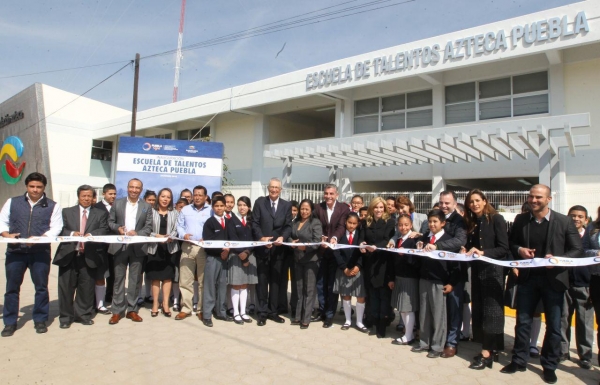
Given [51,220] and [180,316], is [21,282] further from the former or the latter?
[180,316]

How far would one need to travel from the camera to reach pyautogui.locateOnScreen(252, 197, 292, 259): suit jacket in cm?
613

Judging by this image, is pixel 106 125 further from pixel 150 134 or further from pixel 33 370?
pixel 33 370

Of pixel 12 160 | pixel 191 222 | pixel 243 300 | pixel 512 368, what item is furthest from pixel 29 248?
pixel 12 160

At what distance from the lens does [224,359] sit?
14.5 ft

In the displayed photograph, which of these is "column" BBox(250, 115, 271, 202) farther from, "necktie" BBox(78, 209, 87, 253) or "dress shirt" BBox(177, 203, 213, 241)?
"necktie" BBox(78, 209, 87, 253)

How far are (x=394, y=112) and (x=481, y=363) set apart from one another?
423 inches

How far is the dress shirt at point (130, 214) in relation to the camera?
6015 mm

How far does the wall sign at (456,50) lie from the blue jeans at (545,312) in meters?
8.26

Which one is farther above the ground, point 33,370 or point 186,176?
point 186,176

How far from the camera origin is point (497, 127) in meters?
9.31

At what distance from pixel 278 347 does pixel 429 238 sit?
2.20 meters

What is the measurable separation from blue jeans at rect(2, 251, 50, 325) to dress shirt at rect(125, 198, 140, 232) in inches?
41.9

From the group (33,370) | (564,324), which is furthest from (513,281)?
(33,370)

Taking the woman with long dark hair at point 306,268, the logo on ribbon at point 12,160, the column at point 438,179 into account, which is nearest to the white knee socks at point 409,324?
the woman with long dark hair at point 306,268
